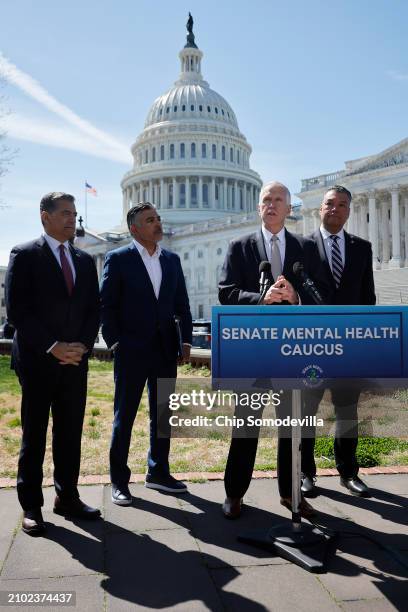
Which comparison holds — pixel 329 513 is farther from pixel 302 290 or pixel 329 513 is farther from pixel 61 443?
pixel 61 443

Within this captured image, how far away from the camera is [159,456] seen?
602cm

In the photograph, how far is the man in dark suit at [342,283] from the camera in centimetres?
586

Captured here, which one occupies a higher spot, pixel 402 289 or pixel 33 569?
pixel 402 289

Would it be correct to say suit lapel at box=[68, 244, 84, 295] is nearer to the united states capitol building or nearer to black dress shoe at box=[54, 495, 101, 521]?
black dress shoe at box=[54, 495, 101, 521]

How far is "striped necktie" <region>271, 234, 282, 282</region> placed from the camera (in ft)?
16.9

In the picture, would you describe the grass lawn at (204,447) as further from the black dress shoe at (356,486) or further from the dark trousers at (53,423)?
the dark trousers at (53,423)

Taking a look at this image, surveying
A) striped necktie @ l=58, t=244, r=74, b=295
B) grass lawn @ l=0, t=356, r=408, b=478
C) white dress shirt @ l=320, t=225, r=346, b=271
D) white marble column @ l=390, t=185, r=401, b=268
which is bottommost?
grass lawn @ l=0, t=356, r=408, b=478

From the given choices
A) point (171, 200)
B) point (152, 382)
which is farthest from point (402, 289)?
point (171, 200)

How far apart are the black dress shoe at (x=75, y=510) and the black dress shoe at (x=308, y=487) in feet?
6.58

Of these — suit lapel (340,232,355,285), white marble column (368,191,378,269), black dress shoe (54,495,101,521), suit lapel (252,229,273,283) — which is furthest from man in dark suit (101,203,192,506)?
white marble column (368,191,378,269)

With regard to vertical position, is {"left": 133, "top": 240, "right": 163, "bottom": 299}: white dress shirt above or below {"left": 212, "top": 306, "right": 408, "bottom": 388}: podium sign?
above

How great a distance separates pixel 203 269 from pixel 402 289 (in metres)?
42.5

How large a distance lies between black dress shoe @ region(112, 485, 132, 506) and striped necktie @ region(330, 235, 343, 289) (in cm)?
297

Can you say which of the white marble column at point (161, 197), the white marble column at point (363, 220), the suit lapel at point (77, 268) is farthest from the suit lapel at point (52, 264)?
the white marble column at point (161, 197)
